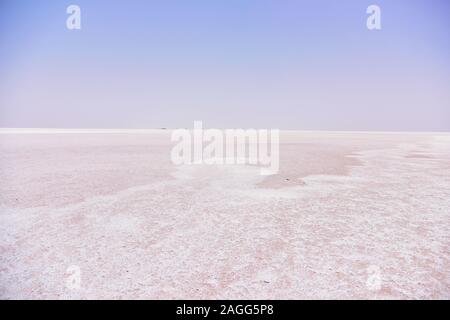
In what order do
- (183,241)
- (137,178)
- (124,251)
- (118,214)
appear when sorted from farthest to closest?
(137,178)
(118,214)
(183,241)
(124,251)

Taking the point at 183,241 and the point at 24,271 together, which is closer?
the point at 24,271

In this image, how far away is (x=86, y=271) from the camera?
311cm

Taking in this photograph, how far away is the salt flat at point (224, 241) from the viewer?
285 cm

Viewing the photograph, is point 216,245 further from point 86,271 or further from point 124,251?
point 86,271

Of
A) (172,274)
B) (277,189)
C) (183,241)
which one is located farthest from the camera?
(277,189)

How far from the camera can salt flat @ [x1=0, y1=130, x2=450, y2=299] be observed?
2846 millimetres

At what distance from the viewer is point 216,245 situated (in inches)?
151

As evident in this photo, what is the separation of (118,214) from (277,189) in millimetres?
4091

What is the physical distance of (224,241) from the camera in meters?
3.96
